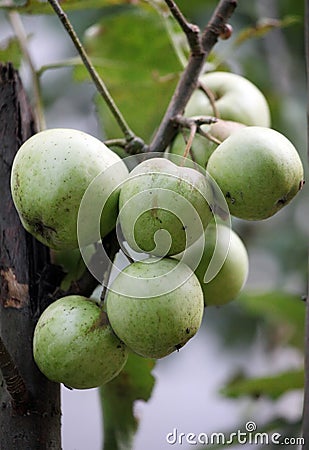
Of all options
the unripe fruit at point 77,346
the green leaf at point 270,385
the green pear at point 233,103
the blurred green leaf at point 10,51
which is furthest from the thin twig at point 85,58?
the green leaf at point 270,385

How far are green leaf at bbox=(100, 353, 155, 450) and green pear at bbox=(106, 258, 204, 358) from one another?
269mm

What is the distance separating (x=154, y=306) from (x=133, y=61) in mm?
905

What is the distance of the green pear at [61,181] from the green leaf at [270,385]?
2.74 ft

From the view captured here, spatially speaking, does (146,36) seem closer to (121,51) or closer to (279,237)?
(121,51)

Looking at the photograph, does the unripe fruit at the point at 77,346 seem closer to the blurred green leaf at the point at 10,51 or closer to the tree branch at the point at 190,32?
the tree branch at the point at 190,32

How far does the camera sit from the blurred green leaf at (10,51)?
4.95 ft

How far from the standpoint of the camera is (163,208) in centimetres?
89

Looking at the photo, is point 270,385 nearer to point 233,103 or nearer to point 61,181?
point 233,103

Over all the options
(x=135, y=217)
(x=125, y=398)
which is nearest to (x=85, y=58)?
(x=135, y=217)

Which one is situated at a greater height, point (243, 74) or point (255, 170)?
point (255, 170)

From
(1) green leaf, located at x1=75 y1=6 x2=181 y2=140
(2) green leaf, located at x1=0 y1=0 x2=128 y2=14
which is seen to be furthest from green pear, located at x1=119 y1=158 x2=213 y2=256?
(1) green leaf, located at x1=75 y1=6 x2=181 y2=140

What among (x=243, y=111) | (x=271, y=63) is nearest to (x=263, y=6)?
(x=271, y=63)

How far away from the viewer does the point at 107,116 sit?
1648mm

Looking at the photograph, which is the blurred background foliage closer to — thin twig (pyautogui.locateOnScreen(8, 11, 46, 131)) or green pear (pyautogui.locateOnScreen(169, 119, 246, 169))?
thin twig (pyautogui.locateOnScreen(8, 11, 46, 131))
